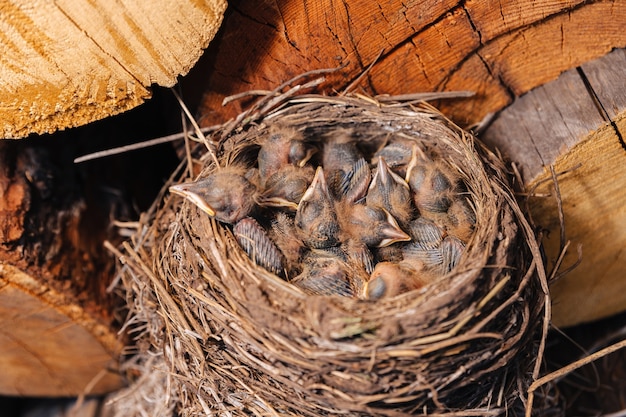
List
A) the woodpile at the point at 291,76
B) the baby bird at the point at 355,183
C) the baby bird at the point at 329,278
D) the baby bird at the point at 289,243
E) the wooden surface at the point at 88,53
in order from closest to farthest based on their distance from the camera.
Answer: the wooden surface at the point at 88,53
the woodpile at the point at 291,76
the baby bird at the point at 329,278
the baby bird at the point at 289,243
the baby bird at the point at 355,183

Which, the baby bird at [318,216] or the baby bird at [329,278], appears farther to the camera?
the baby bird at [318,216]

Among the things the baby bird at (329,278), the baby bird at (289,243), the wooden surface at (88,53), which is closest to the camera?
the wooden surface at (88,53)

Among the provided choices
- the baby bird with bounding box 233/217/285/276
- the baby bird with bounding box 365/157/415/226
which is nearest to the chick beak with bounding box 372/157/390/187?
the baby bird with bounding box 365/157/415/226

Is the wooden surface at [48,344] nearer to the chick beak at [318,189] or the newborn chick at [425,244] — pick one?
the chick beak at [318,189]

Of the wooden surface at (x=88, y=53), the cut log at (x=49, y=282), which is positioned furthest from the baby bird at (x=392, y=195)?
the cut log at (x=49, y=282)

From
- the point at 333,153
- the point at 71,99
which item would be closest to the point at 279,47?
the point at 333,153

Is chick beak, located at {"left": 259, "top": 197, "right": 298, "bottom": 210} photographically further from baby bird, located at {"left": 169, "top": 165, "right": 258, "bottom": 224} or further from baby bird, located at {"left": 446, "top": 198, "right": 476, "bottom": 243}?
baby bird, located at {"left": 446, "top": 198, "right": 476, "bottom": 243}

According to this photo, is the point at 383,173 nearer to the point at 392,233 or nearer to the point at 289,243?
the point at 392,233

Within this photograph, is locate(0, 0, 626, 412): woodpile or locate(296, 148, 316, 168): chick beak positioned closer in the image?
locate(0, 0, 626, 412): woodpile
